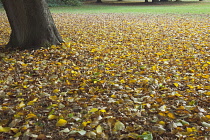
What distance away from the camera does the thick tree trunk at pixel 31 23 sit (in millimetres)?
6531

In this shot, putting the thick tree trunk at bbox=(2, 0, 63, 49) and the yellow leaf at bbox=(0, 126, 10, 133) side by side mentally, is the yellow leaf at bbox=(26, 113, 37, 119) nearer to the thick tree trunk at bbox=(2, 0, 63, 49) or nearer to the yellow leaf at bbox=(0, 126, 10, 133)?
the yellow leaf at bbox=(0, 126, 10, 133)

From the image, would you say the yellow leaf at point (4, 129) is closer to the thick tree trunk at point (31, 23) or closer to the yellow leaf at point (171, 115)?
the yellow leaf at point (171, 115)

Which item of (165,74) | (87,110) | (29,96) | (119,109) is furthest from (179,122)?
(29,96)

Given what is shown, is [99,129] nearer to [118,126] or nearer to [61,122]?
[118,126]

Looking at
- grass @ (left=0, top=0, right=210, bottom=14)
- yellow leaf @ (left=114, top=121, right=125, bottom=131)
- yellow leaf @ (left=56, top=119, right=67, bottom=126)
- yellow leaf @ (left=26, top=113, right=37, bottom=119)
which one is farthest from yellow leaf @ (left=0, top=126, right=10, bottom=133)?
grass @ (left=0, top=0, right=210, bottom=14)

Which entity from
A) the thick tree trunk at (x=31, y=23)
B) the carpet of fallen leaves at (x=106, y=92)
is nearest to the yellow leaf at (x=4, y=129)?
the carpet of fallen leaves at (x=106, y=92)

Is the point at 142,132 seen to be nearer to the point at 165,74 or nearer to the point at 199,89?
the point at 199,89

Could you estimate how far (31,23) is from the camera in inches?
260

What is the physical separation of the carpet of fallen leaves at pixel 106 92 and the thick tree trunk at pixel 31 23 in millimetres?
374

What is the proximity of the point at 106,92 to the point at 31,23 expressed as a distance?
3.48 m

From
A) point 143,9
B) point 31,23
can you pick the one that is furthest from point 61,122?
point 143,9

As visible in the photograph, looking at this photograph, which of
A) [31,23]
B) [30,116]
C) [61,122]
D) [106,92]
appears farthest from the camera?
[31,23]

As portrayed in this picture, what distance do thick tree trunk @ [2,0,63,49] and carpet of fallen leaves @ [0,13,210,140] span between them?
37 cm

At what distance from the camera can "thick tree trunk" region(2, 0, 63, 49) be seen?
653cm
